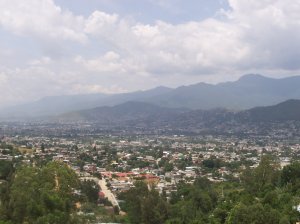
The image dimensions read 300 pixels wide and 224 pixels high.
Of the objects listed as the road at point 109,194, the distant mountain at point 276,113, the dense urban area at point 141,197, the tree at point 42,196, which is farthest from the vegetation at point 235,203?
the distant mountain at point 276,113

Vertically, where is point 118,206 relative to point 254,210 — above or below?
below

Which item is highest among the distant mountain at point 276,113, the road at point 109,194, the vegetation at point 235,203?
Result: the distant mountain at point 276,113

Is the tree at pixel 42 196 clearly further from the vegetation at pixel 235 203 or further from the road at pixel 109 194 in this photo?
the road at pixel 109 194

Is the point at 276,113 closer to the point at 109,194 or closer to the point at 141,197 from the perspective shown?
the point at 109,194

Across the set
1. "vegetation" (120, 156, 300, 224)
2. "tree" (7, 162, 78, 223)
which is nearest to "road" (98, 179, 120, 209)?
"vegetation" (120, 156, 300, 224)

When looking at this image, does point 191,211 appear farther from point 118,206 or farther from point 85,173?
point 85,173

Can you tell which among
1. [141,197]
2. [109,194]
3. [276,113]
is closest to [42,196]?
[141,197]

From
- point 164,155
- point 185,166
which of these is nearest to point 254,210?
point 185,166

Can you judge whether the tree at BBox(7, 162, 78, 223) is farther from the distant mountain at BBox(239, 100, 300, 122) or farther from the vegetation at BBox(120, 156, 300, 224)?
the distant mountain at BBox(239, 100, 300, 122)

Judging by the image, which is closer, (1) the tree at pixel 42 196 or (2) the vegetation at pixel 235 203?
(2) the vegetation at pixel 235 203

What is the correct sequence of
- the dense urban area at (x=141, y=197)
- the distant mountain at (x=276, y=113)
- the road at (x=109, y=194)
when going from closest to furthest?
the dense urban area at (x=141, y=197) < the road at (x=109, y=194) < the distant mountain at (x=276, y=113)

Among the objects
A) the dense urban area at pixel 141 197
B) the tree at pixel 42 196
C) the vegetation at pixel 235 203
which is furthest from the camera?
the tree at pixel 42 196
